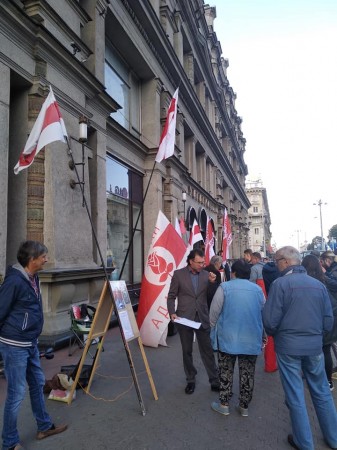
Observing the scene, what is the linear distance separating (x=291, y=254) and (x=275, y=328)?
0.77 m

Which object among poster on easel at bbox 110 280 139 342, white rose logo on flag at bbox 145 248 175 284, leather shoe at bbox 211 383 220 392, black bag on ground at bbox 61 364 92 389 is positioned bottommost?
leather shoe at bbox 211 383 220 392

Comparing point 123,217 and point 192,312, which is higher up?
point 123,217

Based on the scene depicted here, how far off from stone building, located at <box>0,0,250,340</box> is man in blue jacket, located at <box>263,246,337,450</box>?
203cm

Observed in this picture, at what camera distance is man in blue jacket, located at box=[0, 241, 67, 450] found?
10.5 feet

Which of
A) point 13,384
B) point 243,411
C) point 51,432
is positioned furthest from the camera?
point 243,411

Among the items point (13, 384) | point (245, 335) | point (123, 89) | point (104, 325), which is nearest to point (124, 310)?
point (104, 325)

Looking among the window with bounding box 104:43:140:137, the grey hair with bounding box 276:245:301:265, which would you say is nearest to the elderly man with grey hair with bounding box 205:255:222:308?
the grey hair with bounding box 276:245:301:265

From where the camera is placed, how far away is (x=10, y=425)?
3.21m

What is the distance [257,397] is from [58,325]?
3.89 meters

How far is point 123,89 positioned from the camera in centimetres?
1312

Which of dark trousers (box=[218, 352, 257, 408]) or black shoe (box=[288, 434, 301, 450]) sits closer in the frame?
black shoe (box=[288, 434, 301, 450])

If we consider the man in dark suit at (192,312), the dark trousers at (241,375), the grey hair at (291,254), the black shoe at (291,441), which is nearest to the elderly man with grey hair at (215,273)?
the man in dark suit at (192,312)

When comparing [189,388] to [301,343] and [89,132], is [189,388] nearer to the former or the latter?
[301,343]

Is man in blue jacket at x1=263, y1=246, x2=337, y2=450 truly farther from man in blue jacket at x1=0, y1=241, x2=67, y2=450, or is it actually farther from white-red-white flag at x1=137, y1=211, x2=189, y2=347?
white-red-white flag at x1=137, y1=211, x2=189, y2=347
